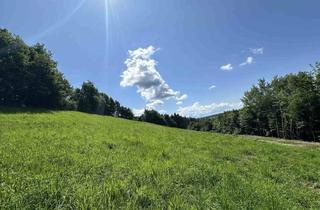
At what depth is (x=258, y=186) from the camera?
6352mm

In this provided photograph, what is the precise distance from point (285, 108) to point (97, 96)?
5509cm

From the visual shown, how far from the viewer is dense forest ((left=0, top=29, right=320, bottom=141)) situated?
3550 centimetres

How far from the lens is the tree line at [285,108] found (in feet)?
173

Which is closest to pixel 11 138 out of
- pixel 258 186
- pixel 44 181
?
pixel 44 181

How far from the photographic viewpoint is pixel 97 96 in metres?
80.8

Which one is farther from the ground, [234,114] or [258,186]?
[234,114]

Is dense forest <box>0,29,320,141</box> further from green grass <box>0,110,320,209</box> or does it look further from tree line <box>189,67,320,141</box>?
green grass <box>0,110,320,209</box>

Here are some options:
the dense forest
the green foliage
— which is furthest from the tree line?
the green foliage

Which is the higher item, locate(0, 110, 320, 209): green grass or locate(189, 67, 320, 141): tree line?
locate(189, 67, 320, 141): tree line

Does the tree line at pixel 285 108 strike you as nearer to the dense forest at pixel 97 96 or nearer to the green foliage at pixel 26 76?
the dense forest at pixel 97 96

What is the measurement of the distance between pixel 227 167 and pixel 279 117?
6747cm

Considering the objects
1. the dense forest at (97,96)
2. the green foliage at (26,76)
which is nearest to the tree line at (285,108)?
the dense forest at (97,96)

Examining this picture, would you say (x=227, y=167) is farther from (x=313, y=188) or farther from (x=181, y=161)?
(x=313, y=188)

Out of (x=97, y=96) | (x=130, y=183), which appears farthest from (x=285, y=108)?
(x=130, y=183)
